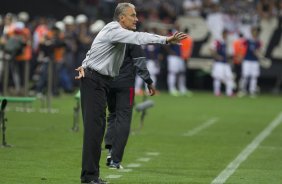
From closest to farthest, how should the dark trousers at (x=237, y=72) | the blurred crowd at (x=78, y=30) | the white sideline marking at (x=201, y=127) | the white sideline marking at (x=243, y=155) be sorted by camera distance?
1. the white sideline marking at (x=243, y=155)
2. the white sideline marking at (x=201, y=127)
3. the blurred crowd at (x=78, y=30)
4. the dark trousers at (x=237, y=72)

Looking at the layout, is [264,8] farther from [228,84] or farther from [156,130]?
[156,130]

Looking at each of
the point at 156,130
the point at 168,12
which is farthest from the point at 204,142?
the point at 168,12

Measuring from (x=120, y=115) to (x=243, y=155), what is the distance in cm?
282

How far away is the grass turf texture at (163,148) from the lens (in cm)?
1288

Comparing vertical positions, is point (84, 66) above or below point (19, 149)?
above

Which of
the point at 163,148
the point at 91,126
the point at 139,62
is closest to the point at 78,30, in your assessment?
the point at 163,148

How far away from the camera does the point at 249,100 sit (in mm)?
34250

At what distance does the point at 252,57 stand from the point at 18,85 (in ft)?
32.8

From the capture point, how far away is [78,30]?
36.5 metres

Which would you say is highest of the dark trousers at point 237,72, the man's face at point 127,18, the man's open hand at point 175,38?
the man's face at point 127,18

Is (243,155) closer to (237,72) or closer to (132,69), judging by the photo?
(132,69)

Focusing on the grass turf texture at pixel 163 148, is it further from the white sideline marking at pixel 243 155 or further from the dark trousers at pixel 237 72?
the dark trousers at pixel 237 72

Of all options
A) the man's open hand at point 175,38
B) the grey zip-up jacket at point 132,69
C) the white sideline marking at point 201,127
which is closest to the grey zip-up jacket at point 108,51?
the man's open hand at point 175,38

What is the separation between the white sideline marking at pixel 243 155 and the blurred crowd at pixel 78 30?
29.2ft
